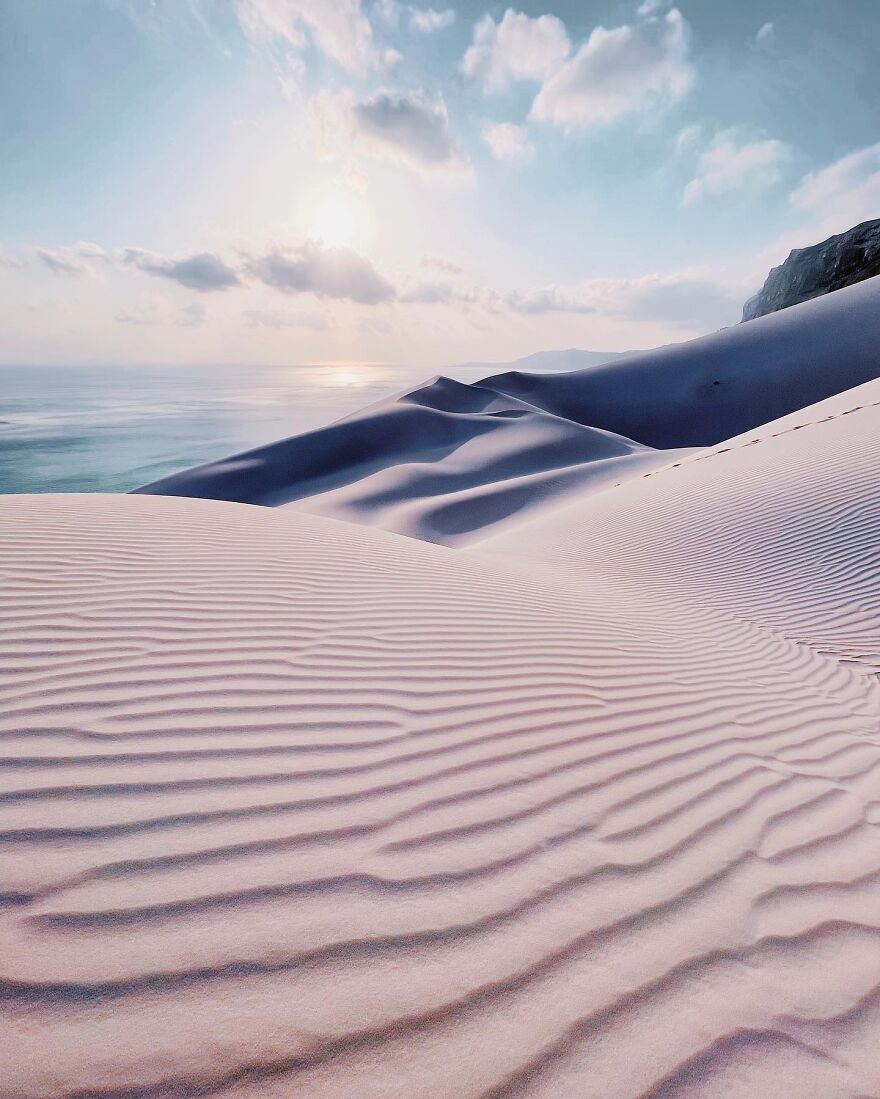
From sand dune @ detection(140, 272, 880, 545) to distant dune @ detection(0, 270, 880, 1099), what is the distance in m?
10.7

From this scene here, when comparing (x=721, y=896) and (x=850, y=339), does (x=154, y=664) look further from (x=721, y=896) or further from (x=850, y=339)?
(x=850, y=339)

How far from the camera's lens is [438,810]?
1871 millimetres

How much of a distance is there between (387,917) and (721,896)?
100cm

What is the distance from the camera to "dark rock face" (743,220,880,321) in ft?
194

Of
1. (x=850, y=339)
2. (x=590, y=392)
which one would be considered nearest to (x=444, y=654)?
(x=590, y=392)

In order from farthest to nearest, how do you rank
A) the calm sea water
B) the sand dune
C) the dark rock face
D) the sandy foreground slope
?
the dark rock face < the calm sea water < the sand dune < the sandy foreground slope

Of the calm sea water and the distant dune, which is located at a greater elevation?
the calm sea water

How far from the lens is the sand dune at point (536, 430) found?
17.3m

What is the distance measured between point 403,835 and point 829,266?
82398mm

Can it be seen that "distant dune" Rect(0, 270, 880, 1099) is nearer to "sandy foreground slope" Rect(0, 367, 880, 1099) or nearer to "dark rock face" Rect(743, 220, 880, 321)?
"sandy foreground slope" Rect(0, 367, 880, 1099)

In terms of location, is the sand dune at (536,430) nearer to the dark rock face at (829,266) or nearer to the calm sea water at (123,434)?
the calm sea water at (123,434)

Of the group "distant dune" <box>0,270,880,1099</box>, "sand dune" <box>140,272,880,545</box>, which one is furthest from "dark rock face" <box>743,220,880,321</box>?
"distant dune" <box>0,270,880,1099</box>

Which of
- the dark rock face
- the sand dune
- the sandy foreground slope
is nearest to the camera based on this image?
the sandy foreground slope

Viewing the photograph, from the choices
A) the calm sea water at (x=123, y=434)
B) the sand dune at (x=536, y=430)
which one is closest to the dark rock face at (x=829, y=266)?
the sand dune at (x=536, y=430)
